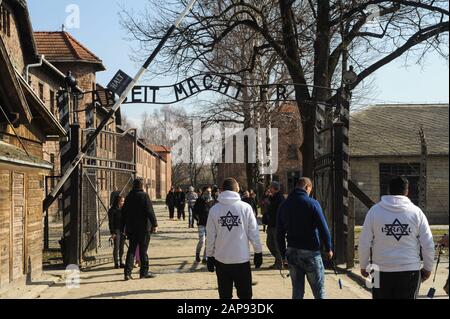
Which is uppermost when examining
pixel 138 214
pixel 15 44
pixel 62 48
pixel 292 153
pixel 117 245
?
pixel 62 48

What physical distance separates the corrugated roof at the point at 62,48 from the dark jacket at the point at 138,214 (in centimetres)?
2644

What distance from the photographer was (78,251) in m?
14.3

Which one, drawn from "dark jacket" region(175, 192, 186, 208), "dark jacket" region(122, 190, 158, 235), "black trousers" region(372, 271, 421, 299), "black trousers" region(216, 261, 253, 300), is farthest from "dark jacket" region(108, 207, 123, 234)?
"dark jacket" region(175, 192, 186, 208)

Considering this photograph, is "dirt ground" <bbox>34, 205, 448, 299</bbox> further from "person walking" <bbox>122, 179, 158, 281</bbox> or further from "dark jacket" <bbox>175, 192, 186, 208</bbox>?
"dark jacket" <bbox>175, 192, 186, 208</bbox>

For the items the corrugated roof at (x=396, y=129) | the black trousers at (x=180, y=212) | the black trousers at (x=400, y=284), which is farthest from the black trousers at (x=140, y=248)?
the black trousers at (x=180, y=212)

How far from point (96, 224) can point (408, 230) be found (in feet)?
38.7

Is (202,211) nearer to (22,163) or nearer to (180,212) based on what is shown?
(22,163)

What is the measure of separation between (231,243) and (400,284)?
233 centimetres

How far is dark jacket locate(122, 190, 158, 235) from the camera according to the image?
1230 cm

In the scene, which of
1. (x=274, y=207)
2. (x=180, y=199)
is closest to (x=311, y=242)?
(x=274, y=207)

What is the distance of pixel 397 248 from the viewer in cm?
655

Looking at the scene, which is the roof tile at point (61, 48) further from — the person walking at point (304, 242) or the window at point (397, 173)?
the person walking at point (304, 242)

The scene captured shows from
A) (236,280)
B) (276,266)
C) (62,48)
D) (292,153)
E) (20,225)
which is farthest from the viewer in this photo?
(292,153)

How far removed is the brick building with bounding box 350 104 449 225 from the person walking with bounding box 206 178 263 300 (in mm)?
24575
